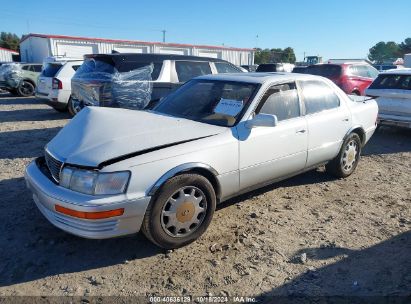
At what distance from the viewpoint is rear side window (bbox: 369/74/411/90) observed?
7.87 meters

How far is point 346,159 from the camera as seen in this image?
518 centimetres

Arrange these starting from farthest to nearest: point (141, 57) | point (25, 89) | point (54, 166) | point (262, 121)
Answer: point (25, 89)
point (141, 57)
point (262, 121)
point (54, 166)

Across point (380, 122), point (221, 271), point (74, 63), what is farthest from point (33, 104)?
point (221, 271)

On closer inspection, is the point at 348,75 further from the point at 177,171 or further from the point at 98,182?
the point at 98,182

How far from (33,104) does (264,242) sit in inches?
504

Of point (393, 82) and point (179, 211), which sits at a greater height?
point (393, 82)

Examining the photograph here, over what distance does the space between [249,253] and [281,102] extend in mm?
1840

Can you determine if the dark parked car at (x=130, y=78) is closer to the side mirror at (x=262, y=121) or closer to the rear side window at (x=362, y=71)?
the side mirror at (x=262, y=121)

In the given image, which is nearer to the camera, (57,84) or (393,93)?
(393,93)

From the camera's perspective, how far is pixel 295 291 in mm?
2779

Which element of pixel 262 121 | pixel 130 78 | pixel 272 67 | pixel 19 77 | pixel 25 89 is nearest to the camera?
pixel 262 121

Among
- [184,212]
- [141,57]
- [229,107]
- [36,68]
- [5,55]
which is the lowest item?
[184,212]

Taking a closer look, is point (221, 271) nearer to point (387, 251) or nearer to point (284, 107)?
point (387, 251)

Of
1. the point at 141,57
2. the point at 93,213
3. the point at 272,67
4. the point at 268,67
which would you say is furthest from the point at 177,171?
the point at 268,67
